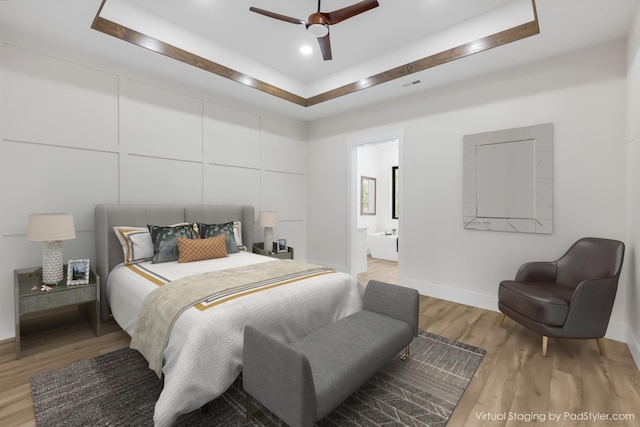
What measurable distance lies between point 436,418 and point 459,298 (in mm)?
2285

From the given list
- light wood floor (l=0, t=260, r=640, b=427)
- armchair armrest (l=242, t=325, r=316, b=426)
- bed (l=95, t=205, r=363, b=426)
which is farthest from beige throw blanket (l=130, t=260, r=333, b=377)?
light wood floor (l=0, t=260, r=640, b=427)

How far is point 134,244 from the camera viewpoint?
3076 mm

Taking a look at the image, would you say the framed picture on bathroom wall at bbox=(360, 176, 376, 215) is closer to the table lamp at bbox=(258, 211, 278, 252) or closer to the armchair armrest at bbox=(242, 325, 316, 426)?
the table lamp at bbox=(258, 211, 278, 252)

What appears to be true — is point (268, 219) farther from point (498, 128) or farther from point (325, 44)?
point (498, 128)

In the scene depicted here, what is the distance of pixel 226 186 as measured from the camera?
4.38 meters

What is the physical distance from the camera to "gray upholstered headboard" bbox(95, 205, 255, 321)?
9.91ft

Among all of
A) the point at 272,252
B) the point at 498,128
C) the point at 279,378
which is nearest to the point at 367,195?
the point at 272,252

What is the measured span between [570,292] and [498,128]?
190cm

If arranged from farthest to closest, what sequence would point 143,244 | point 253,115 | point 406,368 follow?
point 253,115 < point 143,244 < point 406,368

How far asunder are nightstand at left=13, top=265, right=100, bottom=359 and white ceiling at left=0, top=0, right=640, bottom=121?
226 centimetres

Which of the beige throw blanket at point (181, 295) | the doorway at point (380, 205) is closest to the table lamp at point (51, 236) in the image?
the beige throw blanket at point (181, 295)

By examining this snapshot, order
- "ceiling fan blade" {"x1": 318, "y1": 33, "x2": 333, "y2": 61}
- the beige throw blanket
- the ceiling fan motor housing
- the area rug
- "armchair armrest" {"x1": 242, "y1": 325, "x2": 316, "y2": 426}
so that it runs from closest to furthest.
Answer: "armchair armrest" {"x1": 242, "y1": 325, "x2": 316, "y2": 426} → the area rug → the beige throw blanket → the ceiling fan motor housing → "ceiling fan blade" {"x1": 318, "y1": 33, "x2": 333, "y2": 61}

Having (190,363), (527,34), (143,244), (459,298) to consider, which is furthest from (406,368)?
(527,34)

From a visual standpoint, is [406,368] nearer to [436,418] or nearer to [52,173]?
[436,418]
